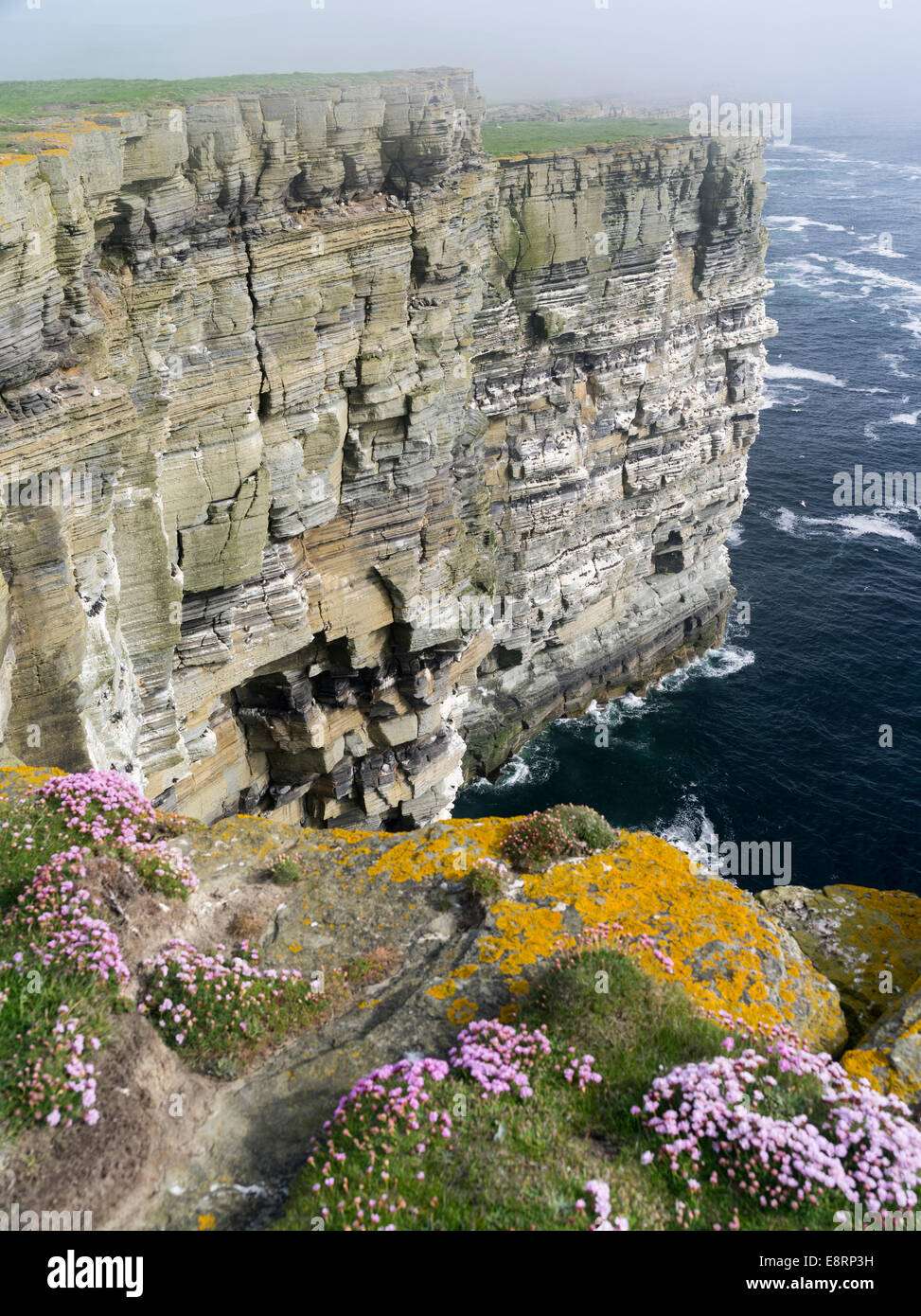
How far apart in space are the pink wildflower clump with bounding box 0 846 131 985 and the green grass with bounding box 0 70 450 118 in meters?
22.1

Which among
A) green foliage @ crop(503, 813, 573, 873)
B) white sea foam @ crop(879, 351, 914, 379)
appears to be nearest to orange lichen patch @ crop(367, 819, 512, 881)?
green foliage @ crop(503, 813, 573, 873)

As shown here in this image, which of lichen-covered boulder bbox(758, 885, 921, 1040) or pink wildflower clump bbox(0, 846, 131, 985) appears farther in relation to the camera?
lichen-covered boulder bbox(758, 885, 921, 1040)

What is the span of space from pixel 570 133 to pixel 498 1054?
60.2m

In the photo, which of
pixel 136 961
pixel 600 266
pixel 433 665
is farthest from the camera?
pixel 600 266

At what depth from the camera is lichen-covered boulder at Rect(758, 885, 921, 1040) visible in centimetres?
1462

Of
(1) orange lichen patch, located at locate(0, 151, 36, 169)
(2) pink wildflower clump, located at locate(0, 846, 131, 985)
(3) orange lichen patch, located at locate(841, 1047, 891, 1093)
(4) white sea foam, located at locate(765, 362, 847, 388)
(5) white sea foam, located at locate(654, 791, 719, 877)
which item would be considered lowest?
(5) white sea foam, located at locate(654, 791, 719, 877)

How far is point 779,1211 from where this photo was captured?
9.59 metres

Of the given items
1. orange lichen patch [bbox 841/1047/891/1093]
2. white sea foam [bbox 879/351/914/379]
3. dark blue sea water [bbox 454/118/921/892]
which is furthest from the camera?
white sea foam [bbox 879/351/914/379]

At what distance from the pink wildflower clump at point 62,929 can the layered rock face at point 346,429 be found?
904 centimetres

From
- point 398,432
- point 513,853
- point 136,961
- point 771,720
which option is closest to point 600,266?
point 398,432

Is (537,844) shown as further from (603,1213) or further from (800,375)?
(800,375)

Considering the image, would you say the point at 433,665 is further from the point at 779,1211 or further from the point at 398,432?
the point at 779,1211

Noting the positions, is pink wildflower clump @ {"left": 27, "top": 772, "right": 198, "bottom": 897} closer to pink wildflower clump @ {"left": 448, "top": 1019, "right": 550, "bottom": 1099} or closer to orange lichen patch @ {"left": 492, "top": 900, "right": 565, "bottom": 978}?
orange lichen patch @ {"left": 492, "top": 900, "right": 565, "bottom": 978}
